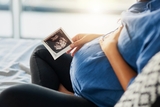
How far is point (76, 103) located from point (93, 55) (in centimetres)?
20

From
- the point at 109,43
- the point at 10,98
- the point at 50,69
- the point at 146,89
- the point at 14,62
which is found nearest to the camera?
the point at 146,89

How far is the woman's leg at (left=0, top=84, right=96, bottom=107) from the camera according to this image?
0.90 m

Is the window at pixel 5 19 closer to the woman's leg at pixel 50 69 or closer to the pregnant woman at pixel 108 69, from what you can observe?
the woman's leg at pixel 50 69

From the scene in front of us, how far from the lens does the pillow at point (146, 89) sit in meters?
0.50

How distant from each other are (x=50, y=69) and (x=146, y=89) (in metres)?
0.80

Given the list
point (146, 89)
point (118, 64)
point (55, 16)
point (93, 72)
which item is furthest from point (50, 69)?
point (55, 16)

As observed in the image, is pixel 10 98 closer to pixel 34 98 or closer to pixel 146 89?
pixel 34 98

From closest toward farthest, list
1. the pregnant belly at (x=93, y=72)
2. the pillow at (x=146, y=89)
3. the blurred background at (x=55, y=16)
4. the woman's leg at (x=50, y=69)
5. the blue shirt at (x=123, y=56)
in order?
the pillow at (x=146, y=89)
the blue shirt at (x=123, y=56)
the pregnant belly at (x=93, y=72)
the woman's leg at (x=50, y=69)
the blurred background at (x=55, y=16)

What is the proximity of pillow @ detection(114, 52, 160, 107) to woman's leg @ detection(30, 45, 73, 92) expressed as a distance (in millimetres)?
693

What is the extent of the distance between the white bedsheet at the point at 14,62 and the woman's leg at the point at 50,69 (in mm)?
175

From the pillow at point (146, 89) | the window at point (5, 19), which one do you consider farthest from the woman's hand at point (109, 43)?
the window at point (5, 19)

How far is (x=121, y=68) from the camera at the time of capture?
0.90 meters

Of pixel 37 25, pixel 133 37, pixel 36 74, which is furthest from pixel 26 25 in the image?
pixel 133 37

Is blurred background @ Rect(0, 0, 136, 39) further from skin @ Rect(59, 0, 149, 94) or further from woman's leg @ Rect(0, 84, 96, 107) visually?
woman's leg @ Rect(0, 84, 96, 107)
